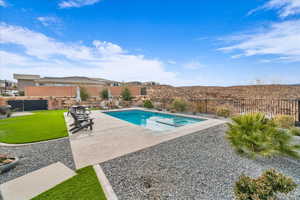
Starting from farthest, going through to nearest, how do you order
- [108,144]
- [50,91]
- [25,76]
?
[25,76], [50,91], [108,144]

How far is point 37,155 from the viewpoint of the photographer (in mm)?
3617

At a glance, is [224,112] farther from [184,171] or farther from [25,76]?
[25,76]

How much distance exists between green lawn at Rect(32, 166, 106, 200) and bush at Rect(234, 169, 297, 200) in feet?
6.49

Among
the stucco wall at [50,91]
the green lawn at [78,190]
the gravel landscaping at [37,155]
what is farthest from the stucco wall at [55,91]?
the green lawn at [78,190]

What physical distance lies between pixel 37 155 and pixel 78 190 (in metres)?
2.41

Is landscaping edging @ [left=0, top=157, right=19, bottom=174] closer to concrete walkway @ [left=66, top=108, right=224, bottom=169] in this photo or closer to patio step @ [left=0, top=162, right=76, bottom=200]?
patio step @ [left=0, top=162, right=76, bottom=200]

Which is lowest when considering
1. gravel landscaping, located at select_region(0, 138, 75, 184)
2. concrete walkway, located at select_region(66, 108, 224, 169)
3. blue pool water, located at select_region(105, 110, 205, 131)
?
blue pool water, located at select_region(105, 110, 205, 131)

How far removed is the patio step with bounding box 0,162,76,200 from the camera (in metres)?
2.14

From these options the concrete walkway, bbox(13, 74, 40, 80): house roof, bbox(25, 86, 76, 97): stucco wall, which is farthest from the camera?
bbox(13, 74, 40, 80): house roof

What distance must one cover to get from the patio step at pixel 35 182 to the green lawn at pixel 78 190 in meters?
0.18

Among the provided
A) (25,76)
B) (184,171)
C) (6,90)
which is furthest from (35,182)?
(6,90)

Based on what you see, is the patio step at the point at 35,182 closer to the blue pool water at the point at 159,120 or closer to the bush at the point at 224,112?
the blue pool water at the point at 159,120

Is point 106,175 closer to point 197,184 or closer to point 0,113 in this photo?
point 197,184

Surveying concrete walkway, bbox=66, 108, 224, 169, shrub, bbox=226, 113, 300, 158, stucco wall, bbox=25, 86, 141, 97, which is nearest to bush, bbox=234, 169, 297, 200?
shrub, bbox=226, 113, 300, 158
